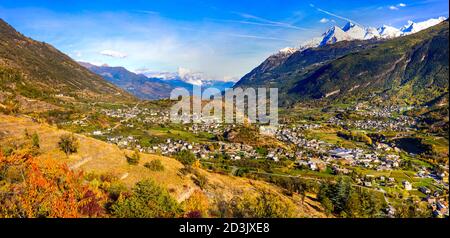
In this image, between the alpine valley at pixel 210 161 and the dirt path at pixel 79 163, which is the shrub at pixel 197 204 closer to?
the alpine valley at pixel 210 161

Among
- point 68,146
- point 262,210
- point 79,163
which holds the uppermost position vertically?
point 68,146

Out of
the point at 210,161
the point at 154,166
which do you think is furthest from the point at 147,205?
the point at 210,161

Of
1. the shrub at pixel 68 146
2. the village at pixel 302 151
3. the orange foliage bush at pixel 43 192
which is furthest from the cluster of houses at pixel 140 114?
the orange foliage bush at pixel 43 192

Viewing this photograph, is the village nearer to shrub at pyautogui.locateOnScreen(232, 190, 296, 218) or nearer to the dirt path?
the dirt path

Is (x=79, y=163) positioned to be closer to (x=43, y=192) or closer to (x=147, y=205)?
(x=43, y=192)

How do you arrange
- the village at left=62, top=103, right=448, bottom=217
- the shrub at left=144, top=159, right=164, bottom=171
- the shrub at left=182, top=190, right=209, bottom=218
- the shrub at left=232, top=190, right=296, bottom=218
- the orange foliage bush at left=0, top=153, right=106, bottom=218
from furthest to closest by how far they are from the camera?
the village at left=62, top=103, right=448, bottom=217, the shrub at left=144, top=159, right=164, bottom=171, the shrub at left=182, top=190, right=209, bottom=218, the shrub at left=232, top=190, right=296, bottom=218, the orange foliage bush at left=0, top=153, right=106, bottom=218

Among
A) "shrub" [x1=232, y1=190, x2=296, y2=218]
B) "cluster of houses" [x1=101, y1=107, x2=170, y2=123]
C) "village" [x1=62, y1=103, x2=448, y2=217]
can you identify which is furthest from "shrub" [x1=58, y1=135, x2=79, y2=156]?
"cluster of houses" [x1=101, y1=107, x2=170, y2=123]

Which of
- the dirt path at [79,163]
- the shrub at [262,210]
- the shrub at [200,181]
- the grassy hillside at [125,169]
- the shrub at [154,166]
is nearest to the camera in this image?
the shrub at [262,210]

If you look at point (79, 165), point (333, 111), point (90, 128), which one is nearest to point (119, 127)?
point (90, 128)
